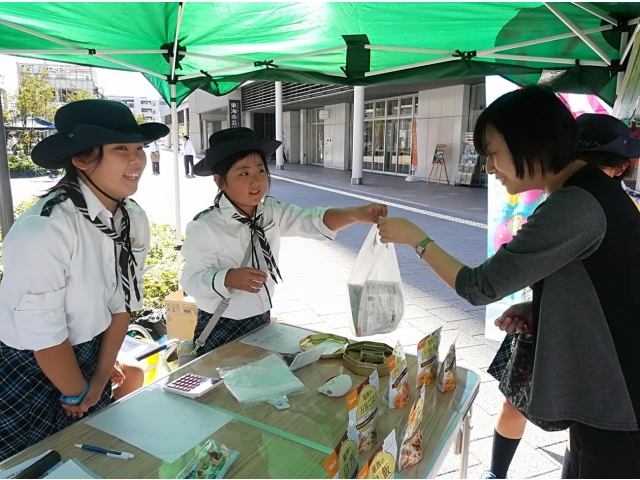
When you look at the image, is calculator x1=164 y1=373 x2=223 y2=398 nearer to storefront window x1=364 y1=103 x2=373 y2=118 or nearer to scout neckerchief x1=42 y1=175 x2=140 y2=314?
scout neckerchief x1=42 y1=175 x2=140 y2=314

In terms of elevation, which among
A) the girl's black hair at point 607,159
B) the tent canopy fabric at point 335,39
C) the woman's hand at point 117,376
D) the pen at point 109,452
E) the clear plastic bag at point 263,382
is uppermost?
the tent canopy fabric at point 335,39

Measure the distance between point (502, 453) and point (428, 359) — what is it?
902 mm

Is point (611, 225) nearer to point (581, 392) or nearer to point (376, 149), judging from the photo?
point (581, 392)

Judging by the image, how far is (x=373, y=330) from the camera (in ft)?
6.00

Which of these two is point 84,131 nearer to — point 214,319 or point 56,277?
point 56,277

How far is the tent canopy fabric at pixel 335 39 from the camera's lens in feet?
7.86

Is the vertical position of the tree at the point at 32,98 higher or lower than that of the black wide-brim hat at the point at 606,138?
higher

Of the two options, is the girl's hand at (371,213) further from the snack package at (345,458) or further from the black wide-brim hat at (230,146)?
the snack package at (345,458)

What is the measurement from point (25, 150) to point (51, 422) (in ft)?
58.0

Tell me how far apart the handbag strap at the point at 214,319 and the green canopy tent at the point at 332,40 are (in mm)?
1404

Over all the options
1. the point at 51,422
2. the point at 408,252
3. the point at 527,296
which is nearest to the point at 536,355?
the point at 51,422

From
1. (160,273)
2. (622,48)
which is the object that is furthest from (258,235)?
(160,273)

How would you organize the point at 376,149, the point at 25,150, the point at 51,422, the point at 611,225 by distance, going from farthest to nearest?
the point at 376,149 < the point at 25,150 < the point at 51,422 < the point at 611,225

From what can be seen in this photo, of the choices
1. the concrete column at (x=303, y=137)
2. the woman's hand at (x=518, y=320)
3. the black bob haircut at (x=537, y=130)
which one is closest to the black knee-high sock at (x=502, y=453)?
the woman's hand at (x=518, y=320)
